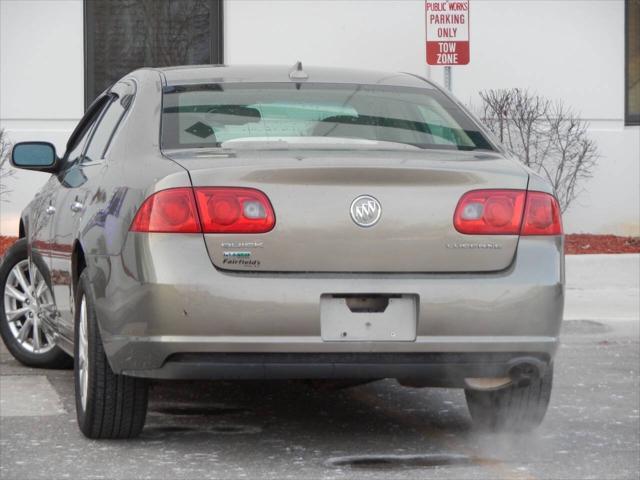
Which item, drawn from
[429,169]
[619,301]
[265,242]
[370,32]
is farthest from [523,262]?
[370,32]

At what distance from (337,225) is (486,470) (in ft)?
3.52

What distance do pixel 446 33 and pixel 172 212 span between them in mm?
6346

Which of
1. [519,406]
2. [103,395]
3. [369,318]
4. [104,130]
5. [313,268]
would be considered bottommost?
[519,406]

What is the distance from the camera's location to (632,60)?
15.6m

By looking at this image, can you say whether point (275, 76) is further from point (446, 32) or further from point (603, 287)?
point (603, 287)

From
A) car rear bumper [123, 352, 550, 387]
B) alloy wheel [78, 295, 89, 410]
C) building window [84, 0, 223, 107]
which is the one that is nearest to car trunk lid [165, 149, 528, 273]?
car rear bumper [123, 352, 550, 387]

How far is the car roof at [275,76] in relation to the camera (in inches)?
254

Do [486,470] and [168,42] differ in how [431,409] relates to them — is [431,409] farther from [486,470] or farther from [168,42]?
[168,42]

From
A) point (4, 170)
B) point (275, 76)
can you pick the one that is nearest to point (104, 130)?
point (275, 76)

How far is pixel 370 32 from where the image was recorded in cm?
1497

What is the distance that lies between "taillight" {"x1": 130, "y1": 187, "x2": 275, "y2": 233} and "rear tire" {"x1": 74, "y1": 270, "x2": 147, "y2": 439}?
2.02ft

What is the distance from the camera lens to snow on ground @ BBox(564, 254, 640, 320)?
35.1 feet

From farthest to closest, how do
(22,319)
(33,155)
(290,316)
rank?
1. (22,319)
2. (33,155)
3. (290,316)

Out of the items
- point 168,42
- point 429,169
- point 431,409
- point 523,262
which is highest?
point 168,42
